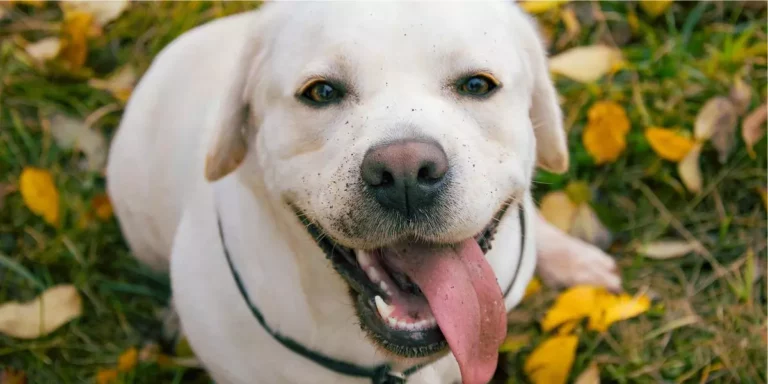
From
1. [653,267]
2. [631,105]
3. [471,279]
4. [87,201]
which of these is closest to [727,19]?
[631,105]

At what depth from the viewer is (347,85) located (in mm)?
1897

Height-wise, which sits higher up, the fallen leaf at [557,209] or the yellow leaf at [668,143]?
the yellow leaf at [668,143]

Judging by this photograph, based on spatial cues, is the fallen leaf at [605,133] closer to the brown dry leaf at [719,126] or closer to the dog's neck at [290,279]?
the brown dry leaf at [719,126]

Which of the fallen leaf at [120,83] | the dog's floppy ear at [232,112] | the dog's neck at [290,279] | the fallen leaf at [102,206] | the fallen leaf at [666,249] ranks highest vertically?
the dog's floppy ear at [232,112]

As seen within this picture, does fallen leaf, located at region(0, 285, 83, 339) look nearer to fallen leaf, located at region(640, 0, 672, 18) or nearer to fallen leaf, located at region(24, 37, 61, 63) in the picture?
fallen leaf, located at region(24, 37, 61, 63)

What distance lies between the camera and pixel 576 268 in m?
3.15

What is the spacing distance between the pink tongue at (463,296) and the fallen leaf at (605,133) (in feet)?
4.84

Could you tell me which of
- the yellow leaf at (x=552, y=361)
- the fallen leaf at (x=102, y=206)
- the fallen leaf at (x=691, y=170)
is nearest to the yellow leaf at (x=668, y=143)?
the fallen leaf at (x=691, y=170)

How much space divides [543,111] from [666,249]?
1.25 meters

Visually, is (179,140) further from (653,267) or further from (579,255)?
(653,267)

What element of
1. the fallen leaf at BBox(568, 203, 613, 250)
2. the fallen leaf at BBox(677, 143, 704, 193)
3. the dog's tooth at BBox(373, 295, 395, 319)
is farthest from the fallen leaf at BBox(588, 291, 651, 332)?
the dog's tooth at BBox(373, 295, 395, 319)

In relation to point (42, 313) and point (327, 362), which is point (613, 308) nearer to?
point (327, 362)

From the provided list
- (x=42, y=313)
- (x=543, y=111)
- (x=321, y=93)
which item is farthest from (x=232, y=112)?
(x=42, y=313)

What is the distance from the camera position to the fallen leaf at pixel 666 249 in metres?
3.23
